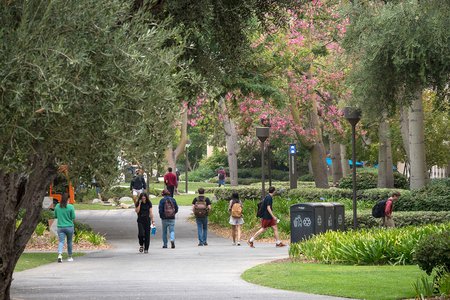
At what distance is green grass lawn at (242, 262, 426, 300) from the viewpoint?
15766mm

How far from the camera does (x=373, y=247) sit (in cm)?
2014

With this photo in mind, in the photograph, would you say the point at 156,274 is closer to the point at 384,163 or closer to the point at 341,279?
the point at 341,279

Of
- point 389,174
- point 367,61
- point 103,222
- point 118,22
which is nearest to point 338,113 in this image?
point 389,174

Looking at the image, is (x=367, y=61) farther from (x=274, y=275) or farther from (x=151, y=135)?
(x=151, y=135)

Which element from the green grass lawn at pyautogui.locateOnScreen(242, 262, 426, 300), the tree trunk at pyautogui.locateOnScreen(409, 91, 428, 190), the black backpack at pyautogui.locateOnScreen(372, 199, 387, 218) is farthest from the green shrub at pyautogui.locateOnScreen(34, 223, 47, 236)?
the tree trunk at pyautogui.locateOnScreen(409, 91, 428, 190)

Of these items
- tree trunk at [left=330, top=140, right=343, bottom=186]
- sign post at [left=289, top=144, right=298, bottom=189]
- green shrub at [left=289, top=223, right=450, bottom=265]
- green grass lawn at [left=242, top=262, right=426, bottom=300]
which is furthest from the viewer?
tree trunk at [left=330, top=140, right=343, bottom=186]

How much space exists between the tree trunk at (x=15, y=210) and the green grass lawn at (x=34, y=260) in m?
7.54

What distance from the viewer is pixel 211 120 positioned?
44.1 metres

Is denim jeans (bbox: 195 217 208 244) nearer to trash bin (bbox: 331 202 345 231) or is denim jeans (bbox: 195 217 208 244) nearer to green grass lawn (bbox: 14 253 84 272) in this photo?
green grass lawn (bbox: 14 253 84 272)

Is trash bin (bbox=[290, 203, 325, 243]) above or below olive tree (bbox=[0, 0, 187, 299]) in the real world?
below

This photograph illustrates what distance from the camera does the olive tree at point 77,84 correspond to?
10.2 m

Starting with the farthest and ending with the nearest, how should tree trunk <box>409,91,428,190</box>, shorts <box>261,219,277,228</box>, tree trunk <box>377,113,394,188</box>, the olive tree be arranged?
tree trunk <box>377,113,394,188</box> → tree trunk <box>409,91,428,190</box> → shorts <box>261,219,277,228</box> → the olive tree

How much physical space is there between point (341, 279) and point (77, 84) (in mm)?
8246

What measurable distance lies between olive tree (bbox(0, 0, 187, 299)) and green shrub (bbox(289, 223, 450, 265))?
8850mm
